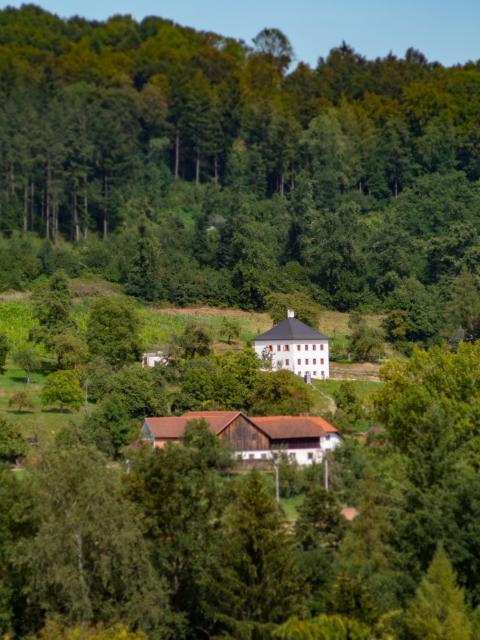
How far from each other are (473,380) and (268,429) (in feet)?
27.2

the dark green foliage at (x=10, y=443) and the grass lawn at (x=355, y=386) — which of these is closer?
the dark green foliage at (x=10, y=443)

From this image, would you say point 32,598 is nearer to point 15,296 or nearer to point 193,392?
point 193,392

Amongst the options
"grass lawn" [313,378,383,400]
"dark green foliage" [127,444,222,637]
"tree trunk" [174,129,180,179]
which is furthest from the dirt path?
"tree trunk" [174,129,180,179]

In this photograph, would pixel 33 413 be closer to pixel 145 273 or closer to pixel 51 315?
pixel 51 315

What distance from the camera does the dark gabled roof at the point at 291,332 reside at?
75562mm

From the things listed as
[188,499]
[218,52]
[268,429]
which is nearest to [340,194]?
[218,52]

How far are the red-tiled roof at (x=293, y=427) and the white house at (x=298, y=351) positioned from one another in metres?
12.6

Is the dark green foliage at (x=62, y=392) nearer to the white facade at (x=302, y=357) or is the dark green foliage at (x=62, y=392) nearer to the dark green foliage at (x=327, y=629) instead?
the white facade at (x=302, y=357)

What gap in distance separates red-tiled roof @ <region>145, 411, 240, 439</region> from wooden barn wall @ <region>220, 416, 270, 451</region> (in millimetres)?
260

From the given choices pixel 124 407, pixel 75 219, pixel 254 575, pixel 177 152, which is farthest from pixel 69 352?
pixel 177 152

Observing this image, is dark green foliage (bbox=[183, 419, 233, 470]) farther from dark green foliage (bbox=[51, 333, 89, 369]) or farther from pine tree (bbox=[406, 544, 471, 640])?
pine tree (bbox=[406, 544, 471, 640])

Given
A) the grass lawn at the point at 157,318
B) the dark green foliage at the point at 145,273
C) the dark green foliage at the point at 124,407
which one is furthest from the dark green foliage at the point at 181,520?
the dark green foliage at the point at 145,273

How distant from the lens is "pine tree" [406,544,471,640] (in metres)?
34.5

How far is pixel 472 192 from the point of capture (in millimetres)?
104125
